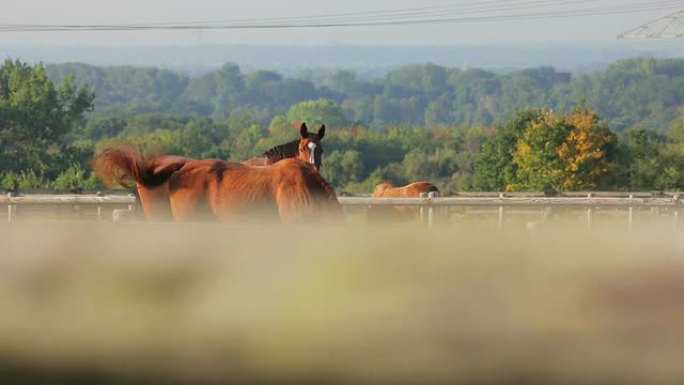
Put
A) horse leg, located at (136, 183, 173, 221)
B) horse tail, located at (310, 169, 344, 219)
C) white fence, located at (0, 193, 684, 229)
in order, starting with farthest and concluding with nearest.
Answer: white fence, located at (0, 193, 684, 229)
horse leg, located at (136, 183, 173, 221)
horse tail, located at (310, 169, 344, 219)

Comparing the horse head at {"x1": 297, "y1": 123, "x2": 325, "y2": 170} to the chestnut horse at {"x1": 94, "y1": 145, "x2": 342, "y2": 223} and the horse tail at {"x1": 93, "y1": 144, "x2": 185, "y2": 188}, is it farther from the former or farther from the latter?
the horse tail at {"x1": 93, "y1": 144, "x2": 185, "y2": 188}

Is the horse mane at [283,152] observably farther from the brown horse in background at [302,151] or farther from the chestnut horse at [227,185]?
the chestnut horse at [227,185]

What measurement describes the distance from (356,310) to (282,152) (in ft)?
42.6

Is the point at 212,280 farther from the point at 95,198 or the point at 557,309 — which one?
the point at 95,198

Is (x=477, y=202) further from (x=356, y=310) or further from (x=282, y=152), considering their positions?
(x=356, y=310)

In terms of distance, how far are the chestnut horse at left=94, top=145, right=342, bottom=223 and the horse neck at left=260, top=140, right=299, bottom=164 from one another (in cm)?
255

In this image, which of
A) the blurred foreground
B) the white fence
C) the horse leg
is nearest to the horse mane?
the white fence

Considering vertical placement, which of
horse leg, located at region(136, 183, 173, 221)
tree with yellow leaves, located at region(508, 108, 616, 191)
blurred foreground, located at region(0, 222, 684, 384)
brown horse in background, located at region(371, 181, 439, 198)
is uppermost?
blurred foreground, located at region(0, 222, 684, 384)

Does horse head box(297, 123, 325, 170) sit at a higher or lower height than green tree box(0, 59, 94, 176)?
higher

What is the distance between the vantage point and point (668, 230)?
10.1 ft

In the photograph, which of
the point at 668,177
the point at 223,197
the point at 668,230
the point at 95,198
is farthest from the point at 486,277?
the point at 668,177

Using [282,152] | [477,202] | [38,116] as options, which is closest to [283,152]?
[282,152]

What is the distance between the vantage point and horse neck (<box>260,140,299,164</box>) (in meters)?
15.5

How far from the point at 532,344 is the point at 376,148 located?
14909cm
